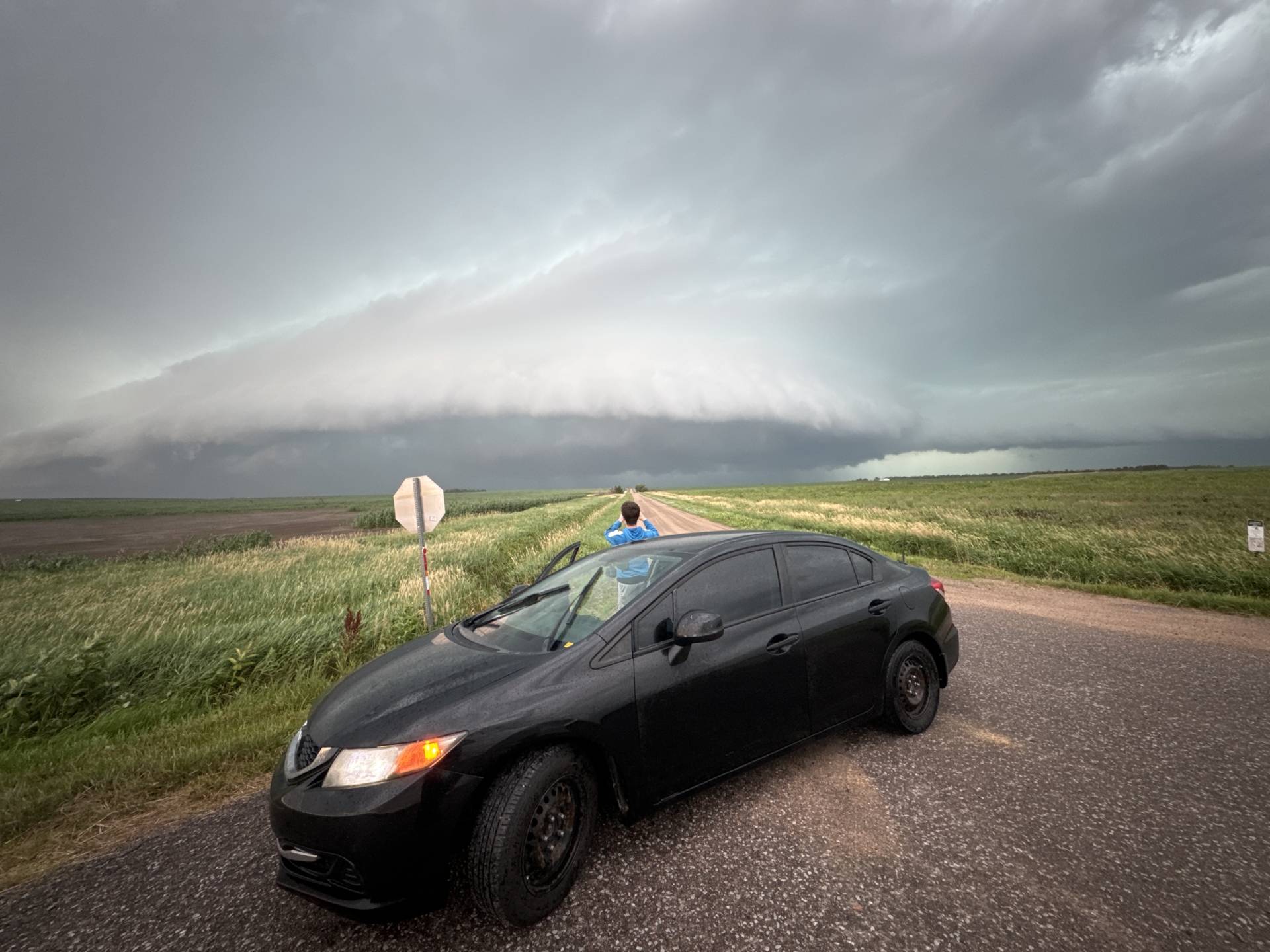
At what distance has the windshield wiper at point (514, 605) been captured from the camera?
3730 millimetres

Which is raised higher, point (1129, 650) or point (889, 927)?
point (889, 927)

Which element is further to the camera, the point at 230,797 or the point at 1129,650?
the point at 1129,650

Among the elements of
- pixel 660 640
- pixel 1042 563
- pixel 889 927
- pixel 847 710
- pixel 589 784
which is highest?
pixel 660 640

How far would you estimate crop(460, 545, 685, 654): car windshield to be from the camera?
312 centimetres

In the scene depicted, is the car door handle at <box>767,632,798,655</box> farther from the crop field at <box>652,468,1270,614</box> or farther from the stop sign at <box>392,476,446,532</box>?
the crop field at <box>652,468,1270,614</box>

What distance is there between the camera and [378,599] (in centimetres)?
936

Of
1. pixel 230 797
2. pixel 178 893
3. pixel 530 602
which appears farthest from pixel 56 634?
pixel 530 602

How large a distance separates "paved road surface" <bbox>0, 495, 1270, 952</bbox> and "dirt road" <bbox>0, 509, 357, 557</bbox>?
101 ft

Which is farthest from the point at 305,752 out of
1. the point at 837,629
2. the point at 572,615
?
the point at 837,629

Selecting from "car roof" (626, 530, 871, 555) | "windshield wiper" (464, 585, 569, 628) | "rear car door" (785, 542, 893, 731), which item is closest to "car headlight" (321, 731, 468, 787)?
"windshield wiper" (464, 585, 569, 628)

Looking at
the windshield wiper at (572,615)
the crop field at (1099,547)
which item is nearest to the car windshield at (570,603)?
the windshield wiper at (572,615)

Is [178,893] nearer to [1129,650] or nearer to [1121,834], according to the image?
[1121,834]

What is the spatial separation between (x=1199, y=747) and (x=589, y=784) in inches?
165

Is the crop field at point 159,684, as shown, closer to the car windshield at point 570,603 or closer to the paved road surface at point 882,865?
the paved road surface at point 882,865
